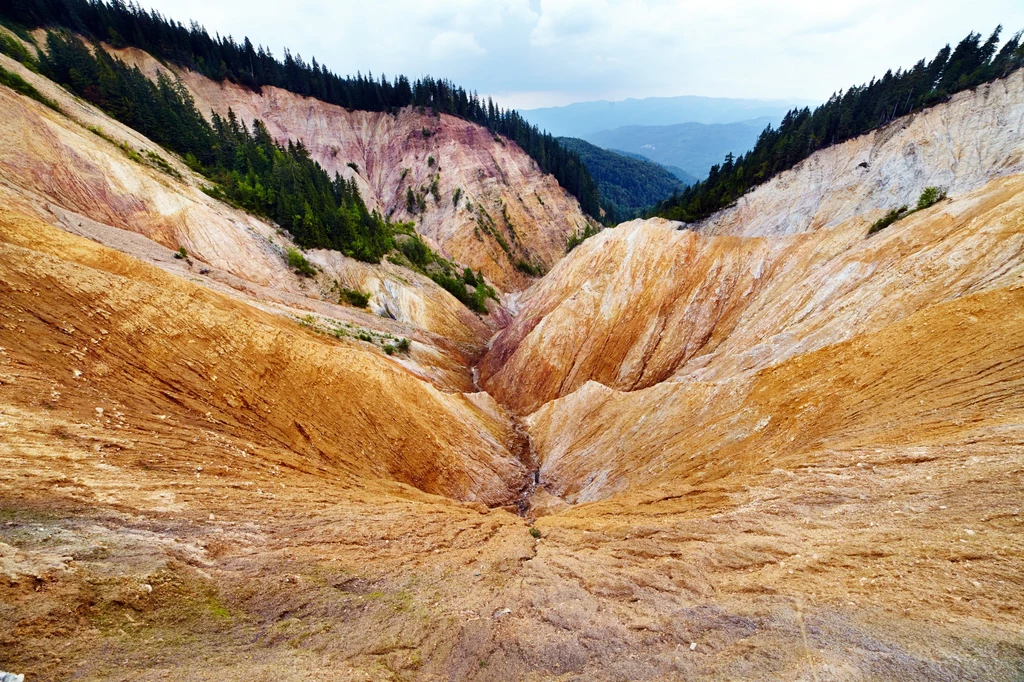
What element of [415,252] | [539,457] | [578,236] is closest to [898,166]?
[539,457]

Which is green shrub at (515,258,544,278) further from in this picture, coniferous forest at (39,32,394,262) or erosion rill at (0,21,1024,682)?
erosion rill at (0,21,1024,682)

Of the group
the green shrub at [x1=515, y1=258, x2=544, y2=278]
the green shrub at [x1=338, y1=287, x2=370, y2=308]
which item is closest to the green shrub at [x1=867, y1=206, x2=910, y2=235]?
the green shrub at [x1=338, y1=287, x2=370, y2=308]

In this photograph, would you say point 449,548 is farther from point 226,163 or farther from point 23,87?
point 226,163

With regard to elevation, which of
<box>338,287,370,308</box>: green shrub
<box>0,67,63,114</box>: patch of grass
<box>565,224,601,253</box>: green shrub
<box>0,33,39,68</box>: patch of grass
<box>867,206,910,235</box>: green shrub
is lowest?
<box>565,224,601,253</box>: green shrub

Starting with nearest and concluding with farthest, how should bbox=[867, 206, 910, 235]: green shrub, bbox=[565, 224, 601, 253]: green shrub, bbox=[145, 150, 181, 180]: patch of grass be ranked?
bbox=[867, 206, 910, 235]: green shrub → bbox=[145, 150, 181, 180]: patch of grass → bbox=[565, 224, 601, 253]: green shrub

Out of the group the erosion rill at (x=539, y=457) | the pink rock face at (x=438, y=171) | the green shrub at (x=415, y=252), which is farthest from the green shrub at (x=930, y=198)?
the pink rock face at (x=438, y=171)

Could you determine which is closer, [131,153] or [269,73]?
[131,153]

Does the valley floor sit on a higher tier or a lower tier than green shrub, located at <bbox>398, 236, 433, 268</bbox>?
higher

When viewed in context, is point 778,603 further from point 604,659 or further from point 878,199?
point 878,199
